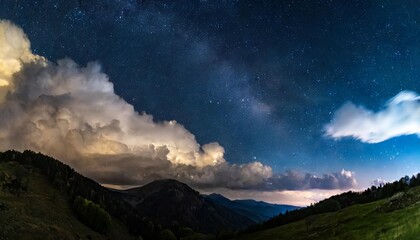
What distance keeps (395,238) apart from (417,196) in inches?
1642

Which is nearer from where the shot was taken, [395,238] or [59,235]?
[395,238]

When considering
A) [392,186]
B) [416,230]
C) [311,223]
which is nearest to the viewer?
[416,230]

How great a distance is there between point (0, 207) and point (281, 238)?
4793 inches

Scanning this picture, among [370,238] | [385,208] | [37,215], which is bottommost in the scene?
[370,238]

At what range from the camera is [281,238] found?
14225 centimetres

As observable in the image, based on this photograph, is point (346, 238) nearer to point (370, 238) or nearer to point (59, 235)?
point (370, 238)

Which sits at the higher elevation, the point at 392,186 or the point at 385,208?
the point at 392,186

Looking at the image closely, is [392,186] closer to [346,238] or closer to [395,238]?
[346,238]

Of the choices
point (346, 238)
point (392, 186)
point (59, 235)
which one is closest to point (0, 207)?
point (59, 235)

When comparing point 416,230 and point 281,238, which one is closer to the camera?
point 416,230

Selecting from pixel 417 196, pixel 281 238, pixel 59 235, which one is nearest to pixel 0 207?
pixel 59 235

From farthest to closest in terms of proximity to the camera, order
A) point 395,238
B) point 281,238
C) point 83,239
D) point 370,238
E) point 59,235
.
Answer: point 83,239 → point 59,235 → point 281,238 → point 370,238 → point 395,238

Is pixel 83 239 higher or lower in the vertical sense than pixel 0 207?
lower

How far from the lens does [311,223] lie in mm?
153750
